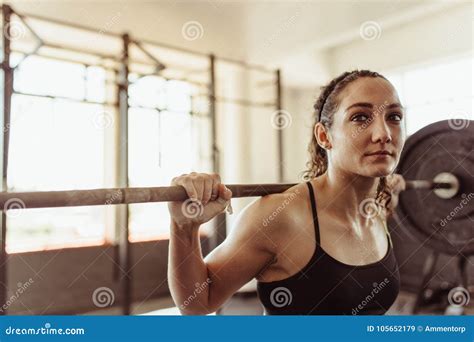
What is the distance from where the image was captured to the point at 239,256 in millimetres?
894

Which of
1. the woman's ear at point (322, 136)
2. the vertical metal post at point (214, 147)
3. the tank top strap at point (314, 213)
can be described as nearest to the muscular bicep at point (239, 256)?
the tank top strap at point (314, 213)

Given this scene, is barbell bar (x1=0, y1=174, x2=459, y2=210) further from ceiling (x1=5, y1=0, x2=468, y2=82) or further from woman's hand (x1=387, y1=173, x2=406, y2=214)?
ceiling (x1=5, y1=0, x2=468, y2=82)

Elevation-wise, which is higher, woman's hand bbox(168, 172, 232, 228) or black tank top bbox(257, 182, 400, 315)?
woman's hand bbox(168, 172, 232, 228)

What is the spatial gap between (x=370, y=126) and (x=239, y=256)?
388 millimetres

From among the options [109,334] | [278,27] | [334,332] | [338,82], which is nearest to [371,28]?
[278,27]

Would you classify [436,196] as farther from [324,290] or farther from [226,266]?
[226,266]

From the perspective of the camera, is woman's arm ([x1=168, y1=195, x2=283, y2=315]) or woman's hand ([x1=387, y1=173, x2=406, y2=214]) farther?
woman's hand ([x1=387, y1=173, x2=406, y2=214])

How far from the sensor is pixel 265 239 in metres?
0.90

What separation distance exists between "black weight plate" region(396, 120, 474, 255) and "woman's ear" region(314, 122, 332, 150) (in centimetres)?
53

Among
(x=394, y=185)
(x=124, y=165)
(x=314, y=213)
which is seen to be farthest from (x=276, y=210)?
(x=124, y=165)

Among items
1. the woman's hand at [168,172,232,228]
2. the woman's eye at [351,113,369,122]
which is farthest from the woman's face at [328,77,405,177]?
the woman's hand at [168,172,232,228]

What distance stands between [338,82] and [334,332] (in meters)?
0.56

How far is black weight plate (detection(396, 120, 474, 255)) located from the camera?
1.39 m

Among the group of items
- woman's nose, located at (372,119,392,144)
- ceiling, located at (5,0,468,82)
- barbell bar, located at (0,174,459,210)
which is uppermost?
ceiling, located at (5,0,468,82)
